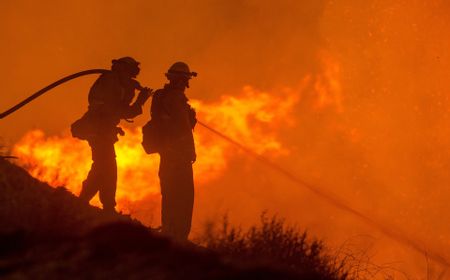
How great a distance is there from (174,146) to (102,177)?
109 cm

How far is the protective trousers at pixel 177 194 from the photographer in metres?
10.4

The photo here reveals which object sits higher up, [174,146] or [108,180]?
[174,146]

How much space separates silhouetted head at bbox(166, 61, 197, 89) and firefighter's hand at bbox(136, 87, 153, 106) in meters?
0.38

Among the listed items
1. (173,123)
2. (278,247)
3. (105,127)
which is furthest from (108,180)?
(278,247)

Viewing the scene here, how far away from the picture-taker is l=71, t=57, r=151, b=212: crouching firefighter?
33.3 feet

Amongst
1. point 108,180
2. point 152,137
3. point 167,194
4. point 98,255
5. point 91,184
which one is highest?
point 152,137

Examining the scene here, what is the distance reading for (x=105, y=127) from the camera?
33.6ft

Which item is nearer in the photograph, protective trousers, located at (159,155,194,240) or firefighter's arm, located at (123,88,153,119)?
protective trousers, located at (159,155,194,240)

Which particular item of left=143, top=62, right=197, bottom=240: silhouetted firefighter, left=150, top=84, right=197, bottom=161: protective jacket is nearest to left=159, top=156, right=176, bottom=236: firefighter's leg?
left=143, top=62, right=197, bottom=240: silhouetted firefighter

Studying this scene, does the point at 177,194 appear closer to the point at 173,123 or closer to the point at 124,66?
the point at 173,123

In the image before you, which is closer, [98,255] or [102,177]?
[98,255]

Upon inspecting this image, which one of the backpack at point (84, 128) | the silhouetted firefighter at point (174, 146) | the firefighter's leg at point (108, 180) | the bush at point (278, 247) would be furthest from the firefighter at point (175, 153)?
the bush at point (278, 247)

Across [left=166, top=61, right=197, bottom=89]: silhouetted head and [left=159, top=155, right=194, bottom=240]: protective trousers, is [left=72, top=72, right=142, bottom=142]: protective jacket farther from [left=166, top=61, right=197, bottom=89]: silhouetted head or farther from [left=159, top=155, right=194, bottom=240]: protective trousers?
[left=159, top=155, right=194, bottom=240]: protective trousers

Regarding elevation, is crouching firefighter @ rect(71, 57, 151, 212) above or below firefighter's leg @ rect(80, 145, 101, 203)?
above
